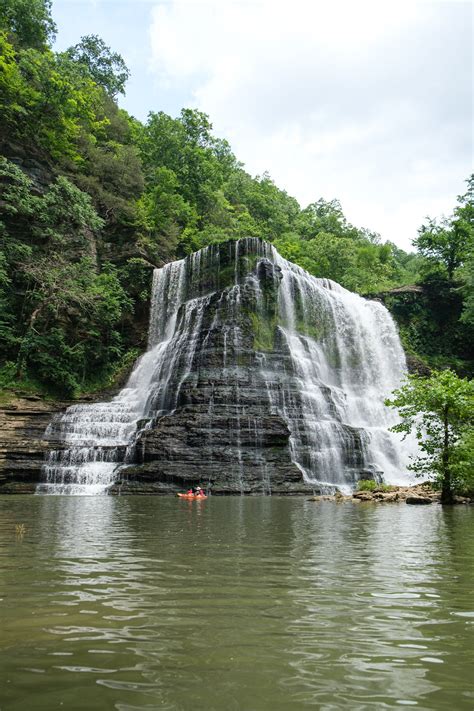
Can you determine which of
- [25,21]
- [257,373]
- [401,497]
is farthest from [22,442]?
[25,21]

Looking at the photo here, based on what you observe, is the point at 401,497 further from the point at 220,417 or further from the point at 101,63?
the point at 101,63

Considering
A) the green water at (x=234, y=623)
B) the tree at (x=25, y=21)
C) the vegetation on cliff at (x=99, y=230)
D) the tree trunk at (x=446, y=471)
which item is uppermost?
the tree at (x=25, y=21)

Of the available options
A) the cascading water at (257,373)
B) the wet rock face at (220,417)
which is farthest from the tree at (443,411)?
the cascading water at (257,373)

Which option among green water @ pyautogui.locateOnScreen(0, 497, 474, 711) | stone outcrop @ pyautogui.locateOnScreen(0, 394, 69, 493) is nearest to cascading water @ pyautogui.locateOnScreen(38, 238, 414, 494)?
stone outcrop @ pyautogui.locateOnScreen(0, 394, 69, 493)

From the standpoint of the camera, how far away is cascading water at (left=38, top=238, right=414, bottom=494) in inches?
953

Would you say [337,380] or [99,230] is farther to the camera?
[99,230]

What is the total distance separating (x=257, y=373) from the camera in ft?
86.8

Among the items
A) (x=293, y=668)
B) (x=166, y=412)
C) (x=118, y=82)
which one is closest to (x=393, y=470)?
(x=166, y=412)

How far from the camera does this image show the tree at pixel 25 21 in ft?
137

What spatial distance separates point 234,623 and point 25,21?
51.3m

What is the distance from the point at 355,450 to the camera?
25203 mm

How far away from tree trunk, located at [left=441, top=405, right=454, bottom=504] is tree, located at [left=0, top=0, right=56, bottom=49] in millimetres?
42927

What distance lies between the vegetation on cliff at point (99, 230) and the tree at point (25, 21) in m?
0.09

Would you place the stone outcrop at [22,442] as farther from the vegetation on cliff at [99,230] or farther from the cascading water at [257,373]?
the vegetation on cliff at [99,230]
